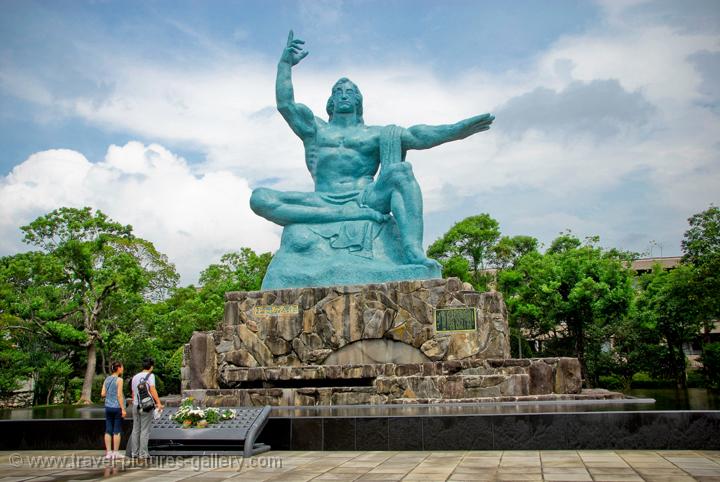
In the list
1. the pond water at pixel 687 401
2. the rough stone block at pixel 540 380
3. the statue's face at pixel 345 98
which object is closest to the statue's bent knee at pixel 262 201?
the statue's face at pixel 345 98

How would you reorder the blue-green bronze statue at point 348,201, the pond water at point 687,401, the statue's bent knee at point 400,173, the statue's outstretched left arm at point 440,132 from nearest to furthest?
the pond water at point 687,401 → the blue-green bronze statue at point 348,201 → the statue's bent knee at point 400,173 → the statue's outstretched left arm at point 440,132

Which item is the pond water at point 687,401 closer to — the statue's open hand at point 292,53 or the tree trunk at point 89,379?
the statue's open hand at point 292,53

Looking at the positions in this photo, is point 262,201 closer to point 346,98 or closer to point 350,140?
point 350,140

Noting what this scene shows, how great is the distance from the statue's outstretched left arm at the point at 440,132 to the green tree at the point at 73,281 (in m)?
12.2

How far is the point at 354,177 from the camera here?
11570 millimetres

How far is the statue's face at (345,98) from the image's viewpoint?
38.3 feet

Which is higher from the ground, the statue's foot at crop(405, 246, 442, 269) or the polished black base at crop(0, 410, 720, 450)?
the statue's foot at crop(405, 246, 442, 269)

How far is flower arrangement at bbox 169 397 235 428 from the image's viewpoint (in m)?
5.88

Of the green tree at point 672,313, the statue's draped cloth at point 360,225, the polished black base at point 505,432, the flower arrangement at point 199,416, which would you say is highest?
the statue's draped cloth at point 360,225

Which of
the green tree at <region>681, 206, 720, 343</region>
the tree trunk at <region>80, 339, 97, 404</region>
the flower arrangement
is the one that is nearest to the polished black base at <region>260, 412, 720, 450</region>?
the flower arrangement

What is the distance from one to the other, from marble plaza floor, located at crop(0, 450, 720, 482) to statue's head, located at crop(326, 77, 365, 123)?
715 centimetres

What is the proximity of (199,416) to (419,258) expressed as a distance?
16.6ft

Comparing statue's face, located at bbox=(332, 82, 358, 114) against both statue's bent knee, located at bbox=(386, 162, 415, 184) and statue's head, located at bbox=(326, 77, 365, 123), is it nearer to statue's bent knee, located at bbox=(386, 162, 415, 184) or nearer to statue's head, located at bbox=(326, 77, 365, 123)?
statue's head, located at bbox=(326, 77, 365, 123)

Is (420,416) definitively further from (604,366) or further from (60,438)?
(604,366)
